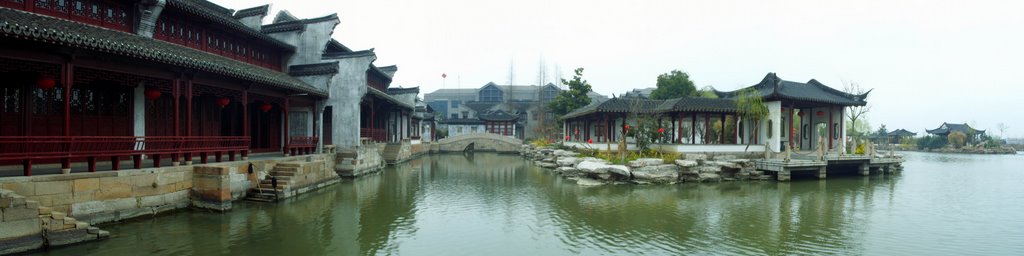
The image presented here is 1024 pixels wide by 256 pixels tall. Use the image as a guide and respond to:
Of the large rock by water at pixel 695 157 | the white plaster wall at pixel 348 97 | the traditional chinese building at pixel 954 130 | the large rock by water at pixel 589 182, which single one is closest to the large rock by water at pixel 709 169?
the large rock by water at pixel 695 157

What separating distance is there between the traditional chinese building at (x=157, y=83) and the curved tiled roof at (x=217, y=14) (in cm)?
6

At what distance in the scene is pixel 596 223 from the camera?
11.8 metres

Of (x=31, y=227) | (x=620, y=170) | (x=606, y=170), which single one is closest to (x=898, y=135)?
(x=620, y=170)

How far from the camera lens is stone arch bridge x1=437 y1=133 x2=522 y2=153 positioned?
44750mm

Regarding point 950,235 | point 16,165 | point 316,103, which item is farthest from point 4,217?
point 950,235

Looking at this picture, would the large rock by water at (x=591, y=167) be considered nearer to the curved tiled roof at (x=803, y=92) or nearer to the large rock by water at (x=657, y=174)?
the large rock by water at (x=657, y=174)

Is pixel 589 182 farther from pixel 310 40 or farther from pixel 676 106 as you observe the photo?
pixel 310 40

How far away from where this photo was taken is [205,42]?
54.1 feet

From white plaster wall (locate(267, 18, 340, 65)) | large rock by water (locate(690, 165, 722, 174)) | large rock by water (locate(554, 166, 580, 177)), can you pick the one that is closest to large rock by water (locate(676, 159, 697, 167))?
large rock by water (locate(690, 165, 722, 174))

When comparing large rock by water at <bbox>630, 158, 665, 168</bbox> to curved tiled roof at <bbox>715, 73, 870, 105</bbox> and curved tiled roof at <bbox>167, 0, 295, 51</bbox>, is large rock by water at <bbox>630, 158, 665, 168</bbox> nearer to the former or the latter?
curved tiled roof at <bbox>715, 73, 870, 105</bbox>

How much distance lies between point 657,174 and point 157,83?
16.6 metres

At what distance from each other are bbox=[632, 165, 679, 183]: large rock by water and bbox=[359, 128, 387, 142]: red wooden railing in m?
13.0

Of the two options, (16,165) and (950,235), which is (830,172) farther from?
(16,165)

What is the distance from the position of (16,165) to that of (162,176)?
9.58ft
